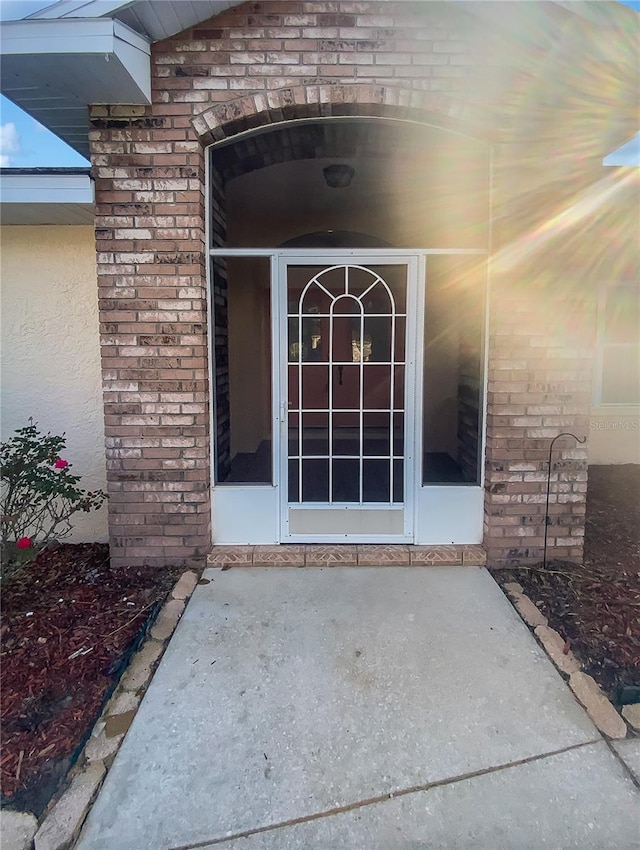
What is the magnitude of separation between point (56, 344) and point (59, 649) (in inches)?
95.0

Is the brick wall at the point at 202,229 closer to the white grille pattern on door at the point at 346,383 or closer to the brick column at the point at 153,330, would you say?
the brick column at the point at 153,330

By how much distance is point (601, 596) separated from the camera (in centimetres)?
316

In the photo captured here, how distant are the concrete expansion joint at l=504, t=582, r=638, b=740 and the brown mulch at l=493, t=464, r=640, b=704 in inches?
1.9

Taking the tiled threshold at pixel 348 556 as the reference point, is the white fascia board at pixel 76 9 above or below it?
above

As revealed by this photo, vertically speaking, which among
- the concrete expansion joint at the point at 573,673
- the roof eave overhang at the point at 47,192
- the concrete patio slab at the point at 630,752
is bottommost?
the concrete patio slab at the point at 630,752

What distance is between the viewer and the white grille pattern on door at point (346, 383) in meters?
3.64

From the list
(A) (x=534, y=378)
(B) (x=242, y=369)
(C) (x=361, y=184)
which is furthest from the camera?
(B) (x=242, y=369)

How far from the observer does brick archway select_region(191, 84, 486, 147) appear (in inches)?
127

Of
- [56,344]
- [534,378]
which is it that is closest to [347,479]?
[534,378]

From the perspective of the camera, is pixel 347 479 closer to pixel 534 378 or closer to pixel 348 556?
pixel 348 556

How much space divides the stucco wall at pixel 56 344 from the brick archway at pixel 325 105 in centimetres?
140

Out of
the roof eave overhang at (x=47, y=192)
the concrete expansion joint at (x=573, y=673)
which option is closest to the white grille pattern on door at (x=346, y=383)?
the concrete expansion joint at (x=573, y=673)

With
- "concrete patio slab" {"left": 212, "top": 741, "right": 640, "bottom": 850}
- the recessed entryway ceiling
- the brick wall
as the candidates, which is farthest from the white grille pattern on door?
"concrete patio slab" {"left": 212, "top": 741, "right": 640, "bottom": 850}

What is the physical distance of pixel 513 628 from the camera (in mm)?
2840
